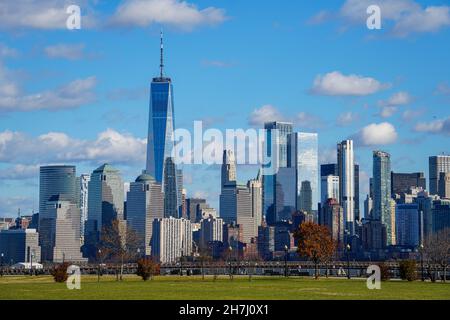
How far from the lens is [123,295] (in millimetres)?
44875

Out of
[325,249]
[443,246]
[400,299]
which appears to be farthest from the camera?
[443,246]

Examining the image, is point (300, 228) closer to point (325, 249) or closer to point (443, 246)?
point (325, 249)

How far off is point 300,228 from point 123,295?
46250mm

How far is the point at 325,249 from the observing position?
88.0 meters
